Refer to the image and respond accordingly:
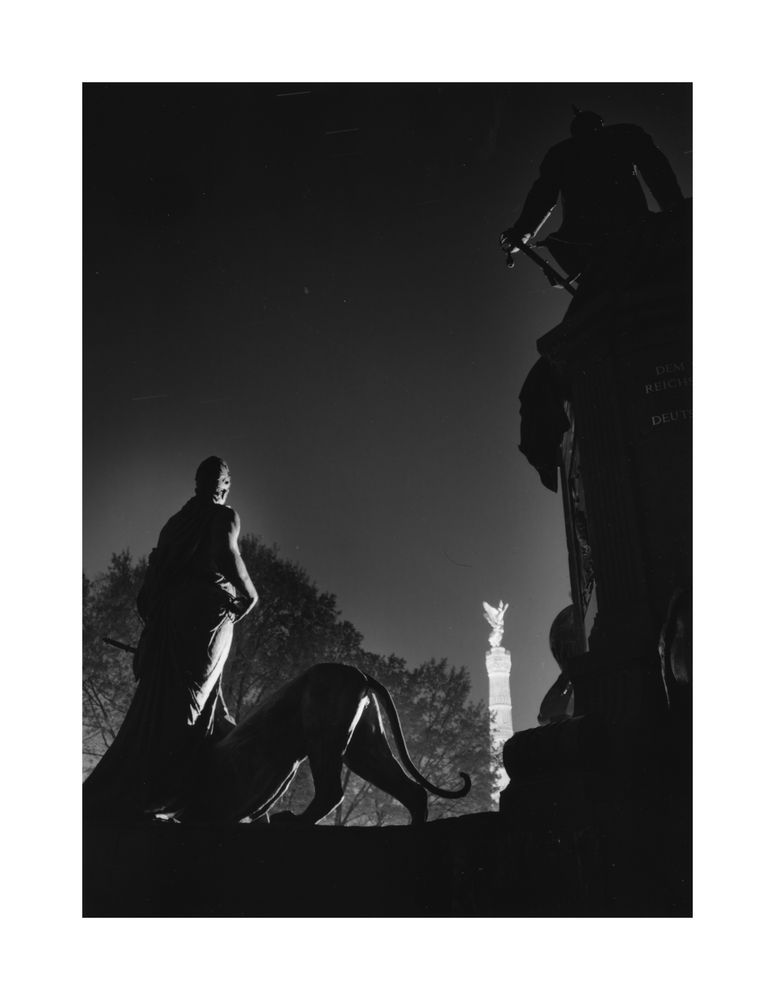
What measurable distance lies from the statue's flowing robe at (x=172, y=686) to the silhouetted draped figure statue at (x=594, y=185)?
264 centimetres

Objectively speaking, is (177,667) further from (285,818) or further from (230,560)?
(285,818)

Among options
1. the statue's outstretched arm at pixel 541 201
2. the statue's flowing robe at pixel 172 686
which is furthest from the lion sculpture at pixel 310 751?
the statue's outstretched arm at pixel 541 201

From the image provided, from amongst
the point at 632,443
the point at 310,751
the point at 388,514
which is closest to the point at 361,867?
the point at 310,751

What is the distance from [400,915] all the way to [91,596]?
16429 millimetres

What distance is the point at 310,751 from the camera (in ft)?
19.1

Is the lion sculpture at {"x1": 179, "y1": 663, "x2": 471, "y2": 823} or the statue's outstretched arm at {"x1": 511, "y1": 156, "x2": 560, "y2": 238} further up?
the statue's outstretched arm at {"x1": 511, "y1": 156, "x2": 560, "y2": 238}

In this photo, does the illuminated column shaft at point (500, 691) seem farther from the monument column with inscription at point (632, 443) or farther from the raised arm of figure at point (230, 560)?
the monument column with inscription at point (632, 443)

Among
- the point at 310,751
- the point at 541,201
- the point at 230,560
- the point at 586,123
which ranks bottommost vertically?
the point at 310,751

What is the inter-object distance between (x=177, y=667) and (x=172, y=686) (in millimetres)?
101

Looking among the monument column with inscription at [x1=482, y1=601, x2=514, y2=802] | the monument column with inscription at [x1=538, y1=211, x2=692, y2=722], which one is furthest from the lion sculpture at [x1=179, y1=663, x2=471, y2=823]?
the monument column with inscription at [x1=482, y1=601, x2=514, y2=802]

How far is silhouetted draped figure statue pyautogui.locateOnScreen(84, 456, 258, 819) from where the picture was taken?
5.84 meters

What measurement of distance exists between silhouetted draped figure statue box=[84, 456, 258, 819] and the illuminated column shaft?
17830 mm

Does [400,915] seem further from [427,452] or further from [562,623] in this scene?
[427,452]

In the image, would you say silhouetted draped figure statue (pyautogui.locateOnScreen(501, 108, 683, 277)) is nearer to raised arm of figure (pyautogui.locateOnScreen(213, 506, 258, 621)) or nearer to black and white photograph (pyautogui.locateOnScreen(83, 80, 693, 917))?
black and white photograph (pyautogui.locateOnScreen(83, 80, 693, 917))
